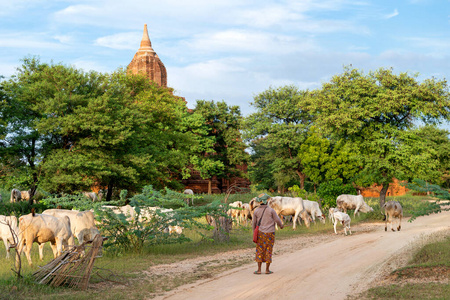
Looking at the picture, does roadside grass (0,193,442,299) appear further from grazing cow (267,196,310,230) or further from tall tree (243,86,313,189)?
tall tree (243,86,313,189)

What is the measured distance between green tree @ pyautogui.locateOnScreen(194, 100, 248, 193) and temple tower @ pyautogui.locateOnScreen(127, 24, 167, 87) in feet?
53.5

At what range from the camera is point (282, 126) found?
56875 mm

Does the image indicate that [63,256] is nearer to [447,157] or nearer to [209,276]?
[209,276]

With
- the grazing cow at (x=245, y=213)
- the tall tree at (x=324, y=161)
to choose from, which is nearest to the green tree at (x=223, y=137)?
the tall tree at (x=324, y=161)

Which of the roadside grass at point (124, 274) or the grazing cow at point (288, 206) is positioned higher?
the grazing cow at point (288, 206)

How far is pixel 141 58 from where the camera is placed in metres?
79.9

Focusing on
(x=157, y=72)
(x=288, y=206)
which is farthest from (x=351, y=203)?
(x=157, y=72)

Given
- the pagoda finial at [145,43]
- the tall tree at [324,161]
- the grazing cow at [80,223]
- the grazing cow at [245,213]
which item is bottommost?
the grazing cow at [245,213]

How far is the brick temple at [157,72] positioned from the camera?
68.7 meters

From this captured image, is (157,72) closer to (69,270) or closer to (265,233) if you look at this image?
(265,233)

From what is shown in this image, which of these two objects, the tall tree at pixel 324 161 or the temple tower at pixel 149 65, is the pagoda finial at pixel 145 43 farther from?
the tall tree at pixel 324 161

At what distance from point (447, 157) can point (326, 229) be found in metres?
49.5

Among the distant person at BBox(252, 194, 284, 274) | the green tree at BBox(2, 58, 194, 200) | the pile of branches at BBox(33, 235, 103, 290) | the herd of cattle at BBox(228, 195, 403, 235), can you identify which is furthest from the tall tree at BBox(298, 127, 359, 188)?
the pile of branches at BBox(33, 235, 103, 290)

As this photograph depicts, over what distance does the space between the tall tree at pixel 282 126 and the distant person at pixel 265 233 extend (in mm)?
43455
